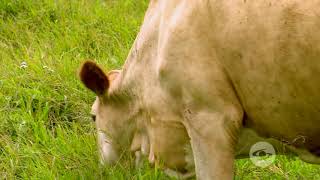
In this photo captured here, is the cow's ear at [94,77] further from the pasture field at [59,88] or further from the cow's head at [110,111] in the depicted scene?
the pasture field at [59,88]

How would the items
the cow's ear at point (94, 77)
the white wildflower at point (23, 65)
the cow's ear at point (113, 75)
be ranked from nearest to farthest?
the cow's ear at point (94, 77) → the cow's ear at point (113, 75) → the white wildflower at point (23, 65)

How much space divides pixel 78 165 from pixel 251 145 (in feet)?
3.71

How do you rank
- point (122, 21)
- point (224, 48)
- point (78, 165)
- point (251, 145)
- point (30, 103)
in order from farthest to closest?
point (122, 21), point (30, 103), point (78, 165), point (251, 145), point (224, 48)

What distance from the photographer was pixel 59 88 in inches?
229

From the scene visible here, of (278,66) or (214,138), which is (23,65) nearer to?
(214,138)

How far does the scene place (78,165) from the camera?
4.51 metres

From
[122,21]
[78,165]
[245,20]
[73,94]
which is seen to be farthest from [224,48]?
[122,21]

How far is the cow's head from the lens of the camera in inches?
172

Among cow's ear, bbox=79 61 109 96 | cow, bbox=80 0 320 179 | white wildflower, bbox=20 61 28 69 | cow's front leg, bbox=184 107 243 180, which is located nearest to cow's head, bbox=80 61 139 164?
cow's ear, bbox=79 61 109 96

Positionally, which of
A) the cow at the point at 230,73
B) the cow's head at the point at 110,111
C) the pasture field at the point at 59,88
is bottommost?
the pasture field at the point at 59,88

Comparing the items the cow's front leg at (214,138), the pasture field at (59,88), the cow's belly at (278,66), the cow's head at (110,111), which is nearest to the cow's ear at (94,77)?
the cow's head at (110,111)

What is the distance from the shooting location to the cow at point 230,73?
3.19 meters

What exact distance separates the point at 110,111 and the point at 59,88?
1325 mm

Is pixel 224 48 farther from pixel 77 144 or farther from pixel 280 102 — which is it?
pixel 77 144
